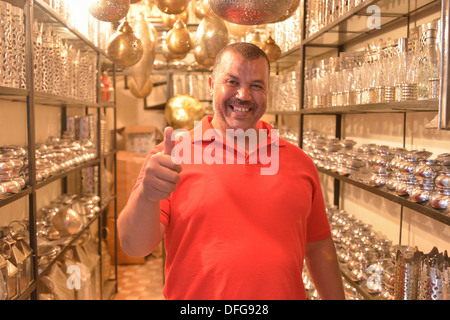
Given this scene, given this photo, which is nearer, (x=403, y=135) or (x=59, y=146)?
(x=403, y=135)

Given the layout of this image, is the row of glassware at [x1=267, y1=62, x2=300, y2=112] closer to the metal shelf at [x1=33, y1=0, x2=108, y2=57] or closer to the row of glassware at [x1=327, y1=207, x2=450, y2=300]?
the row of glassware at [x1=327, y1=207, x2=450, y2=300]

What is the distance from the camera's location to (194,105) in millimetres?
4328

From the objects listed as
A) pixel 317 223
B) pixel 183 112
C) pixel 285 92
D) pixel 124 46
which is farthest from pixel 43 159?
pixel 183 112

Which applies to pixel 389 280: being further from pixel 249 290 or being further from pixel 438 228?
pixel 249 290

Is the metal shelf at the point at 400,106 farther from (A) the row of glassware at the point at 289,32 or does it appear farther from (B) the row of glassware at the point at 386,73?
(A) the row of glassware at the point at 289,32

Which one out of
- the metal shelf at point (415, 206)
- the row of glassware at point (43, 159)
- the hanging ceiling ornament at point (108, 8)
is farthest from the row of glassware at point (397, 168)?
→ the row of glassware at point (43, 159)

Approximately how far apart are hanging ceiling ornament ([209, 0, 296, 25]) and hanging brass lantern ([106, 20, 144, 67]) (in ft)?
3.47

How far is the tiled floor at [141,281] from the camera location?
4246mm

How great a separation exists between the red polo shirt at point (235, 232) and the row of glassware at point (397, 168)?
→ 0.41 meters

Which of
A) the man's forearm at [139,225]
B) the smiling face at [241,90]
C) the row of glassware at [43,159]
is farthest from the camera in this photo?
the row of glassware at [43,159]

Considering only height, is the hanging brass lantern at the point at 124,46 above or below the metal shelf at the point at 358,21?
below

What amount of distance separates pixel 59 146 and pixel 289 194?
72.3 inches

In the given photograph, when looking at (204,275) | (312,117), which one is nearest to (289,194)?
(204,275)
